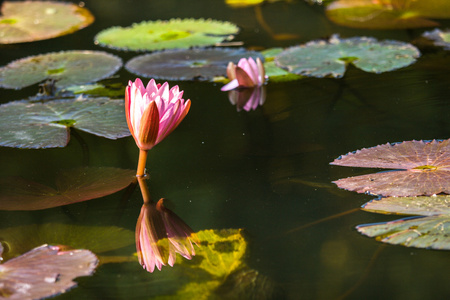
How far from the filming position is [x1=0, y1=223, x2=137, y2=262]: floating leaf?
3.45ft

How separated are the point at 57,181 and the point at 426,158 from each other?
857mm

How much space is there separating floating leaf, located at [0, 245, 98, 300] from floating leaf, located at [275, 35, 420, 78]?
1221 mm

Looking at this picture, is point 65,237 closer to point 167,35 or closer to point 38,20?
point 167,35

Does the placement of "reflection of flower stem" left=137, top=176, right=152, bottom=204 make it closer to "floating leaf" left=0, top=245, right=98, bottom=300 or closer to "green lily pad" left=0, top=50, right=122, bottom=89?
"floating leaf" left=0, top=245, right=98, bottom=300

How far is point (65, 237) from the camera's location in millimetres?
1089

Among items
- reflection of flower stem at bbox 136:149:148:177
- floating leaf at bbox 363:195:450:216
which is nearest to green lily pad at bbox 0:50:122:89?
reflection of flower stem at bbox 136:149:148:177

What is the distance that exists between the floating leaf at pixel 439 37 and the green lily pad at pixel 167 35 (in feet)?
2.90

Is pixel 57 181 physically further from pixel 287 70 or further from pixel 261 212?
pixel 287 70

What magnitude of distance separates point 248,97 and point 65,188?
0.82 m

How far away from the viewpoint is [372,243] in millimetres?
1025

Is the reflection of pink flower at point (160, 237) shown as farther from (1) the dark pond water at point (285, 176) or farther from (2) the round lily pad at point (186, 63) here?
(2) the round lily pad at point (186, 63)

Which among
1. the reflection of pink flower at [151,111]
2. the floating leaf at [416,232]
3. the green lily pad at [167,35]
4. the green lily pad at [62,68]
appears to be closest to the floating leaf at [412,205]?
the floating leaf at [416,232]

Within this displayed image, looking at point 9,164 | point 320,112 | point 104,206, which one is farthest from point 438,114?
point 9,164

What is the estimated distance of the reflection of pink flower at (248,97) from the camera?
1.82 metres
